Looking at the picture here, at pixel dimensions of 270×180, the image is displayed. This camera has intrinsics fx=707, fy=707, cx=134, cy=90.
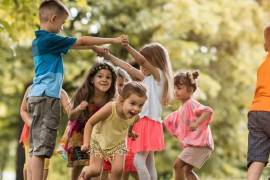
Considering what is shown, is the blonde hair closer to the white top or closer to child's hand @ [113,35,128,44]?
the white top

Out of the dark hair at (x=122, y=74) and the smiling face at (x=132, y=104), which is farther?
the dark hair at (x=122, y=74)

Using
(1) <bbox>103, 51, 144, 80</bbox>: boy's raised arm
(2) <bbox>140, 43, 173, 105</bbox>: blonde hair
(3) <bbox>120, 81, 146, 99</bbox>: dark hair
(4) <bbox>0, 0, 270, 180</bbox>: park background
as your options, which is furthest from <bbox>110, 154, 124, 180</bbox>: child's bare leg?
(4) <bbox>0, 0, 270, 180</bbox>: park background

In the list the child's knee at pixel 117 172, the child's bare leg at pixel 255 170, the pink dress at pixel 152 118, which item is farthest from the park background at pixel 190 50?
the child's bare leg at pixel 255 170

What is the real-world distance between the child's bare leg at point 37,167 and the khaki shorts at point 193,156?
6.54 feet

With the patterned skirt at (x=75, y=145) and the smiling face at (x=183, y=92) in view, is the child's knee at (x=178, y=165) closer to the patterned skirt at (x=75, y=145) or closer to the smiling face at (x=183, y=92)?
the smiling face at (x=183, y=92)

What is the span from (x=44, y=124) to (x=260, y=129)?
211 cm

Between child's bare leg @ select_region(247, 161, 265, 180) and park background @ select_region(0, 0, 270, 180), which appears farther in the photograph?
park background @ select_region(0, 0, 270, 180)

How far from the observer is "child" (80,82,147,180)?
6.89 meters

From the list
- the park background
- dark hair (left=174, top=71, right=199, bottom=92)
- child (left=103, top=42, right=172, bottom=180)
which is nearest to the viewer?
child (left=103, top=42, right=172, bottom=180)

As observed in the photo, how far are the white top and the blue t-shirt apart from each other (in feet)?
4.42

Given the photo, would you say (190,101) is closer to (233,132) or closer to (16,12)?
(16,12)

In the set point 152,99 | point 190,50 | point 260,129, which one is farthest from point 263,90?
point 190,50

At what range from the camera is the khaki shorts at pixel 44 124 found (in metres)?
6.91

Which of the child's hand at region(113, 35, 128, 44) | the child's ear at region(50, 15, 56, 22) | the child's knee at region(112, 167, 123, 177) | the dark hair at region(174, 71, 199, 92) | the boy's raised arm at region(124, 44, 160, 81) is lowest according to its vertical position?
the child's knee at region(112, 167, 123, 177)
